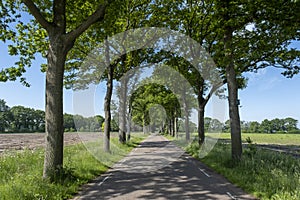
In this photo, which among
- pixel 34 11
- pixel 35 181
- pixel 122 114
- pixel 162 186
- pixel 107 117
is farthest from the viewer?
pixel 122 114

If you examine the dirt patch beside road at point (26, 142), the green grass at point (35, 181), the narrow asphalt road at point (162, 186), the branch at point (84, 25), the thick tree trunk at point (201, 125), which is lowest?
the dirt patch beside road at point (26, 142)

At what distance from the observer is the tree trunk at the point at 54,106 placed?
8.76 m

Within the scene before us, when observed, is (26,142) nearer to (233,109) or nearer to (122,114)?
(122,114)

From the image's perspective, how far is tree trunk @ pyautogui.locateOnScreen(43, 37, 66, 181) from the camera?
8.76 meters

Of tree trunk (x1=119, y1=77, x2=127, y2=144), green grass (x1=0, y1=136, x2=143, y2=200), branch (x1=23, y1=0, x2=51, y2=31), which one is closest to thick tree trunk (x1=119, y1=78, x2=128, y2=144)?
tree trunk (x1=119, y1=77, x2=127, y2=144)

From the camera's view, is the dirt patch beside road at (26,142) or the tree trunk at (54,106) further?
the dirt patch beside road at (26,142)

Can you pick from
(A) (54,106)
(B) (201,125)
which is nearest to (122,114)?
(B) (201,125)

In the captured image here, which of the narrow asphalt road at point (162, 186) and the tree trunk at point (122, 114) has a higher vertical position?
the tree trunk at point (122, 114)

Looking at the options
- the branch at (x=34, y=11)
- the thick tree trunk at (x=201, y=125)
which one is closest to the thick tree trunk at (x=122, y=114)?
the thick tree trunk at (x=201, y=125)

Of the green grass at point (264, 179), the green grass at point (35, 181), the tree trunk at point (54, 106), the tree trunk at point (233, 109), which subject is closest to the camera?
the green grass at point (35, 181)

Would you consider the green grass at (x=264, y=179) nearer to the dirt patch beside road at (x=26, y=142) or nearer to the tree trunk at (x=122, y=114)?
the dirt patch beside road at (x=26, y=142)

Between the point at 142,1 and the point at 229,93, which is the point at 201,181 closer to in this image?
the point at 229,93

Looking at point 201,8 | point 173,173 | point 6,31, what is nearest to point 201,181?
point 173,173

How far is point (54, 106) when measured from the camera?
887 centimetres
